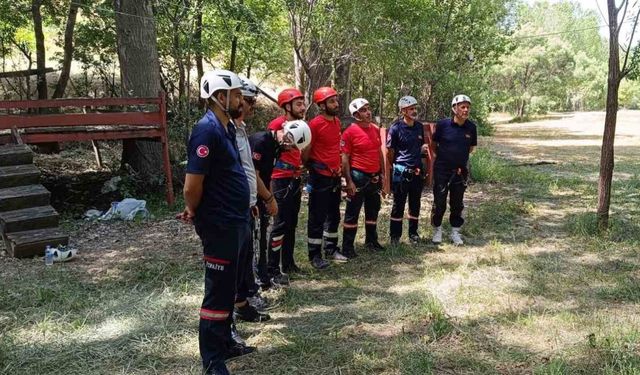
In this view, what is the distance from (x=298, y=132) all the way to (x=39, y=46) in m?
9.96

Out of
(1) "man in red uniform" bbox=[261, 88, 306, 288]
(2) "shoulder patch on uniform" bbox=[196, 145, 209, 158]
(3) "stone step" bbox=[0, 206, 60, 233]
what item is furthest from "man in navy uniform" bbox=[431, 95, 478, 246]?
(3) "stone step" bbox=[0, 206, 60, 233]

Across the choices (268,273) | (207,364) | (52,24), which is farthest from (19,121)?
(52,24)

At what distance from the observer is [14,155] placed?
693 cm

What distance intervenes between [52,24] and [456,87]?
1049 cm

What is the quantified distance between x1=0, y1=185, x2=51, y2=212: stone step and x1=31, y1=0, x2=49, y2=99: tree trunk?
247 inches

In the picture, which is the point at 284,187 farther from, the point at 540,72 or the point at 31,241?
the point at 540,72

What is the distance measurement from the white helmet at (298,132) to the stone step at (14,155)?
4.36m

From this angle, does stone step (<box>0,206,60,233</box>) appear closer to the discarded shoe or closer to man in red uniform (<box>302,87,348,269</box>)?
the discarded shoe

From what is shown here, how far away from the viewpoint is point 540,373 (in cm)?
324

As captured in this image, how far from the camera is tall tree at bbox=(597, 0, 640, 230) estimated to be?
6285mm

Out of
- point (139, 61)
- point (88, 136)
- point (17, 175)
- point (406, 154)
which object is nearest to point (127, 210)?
point (88, 136)

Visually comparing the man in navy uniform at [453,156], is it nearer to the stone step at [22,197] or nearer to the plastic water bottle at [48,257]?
the plastic water bottle at [48,257]

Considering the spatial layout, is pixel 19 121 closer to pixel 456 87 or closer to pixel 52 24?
pixel 52 24

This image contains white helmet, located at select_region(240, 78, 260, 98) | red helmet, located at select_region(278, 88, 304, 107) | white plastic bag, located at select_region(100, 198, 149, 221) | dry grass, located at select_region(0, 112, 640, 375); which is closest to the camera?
dry grass, located at select_region(0, 112, 640, 375)
